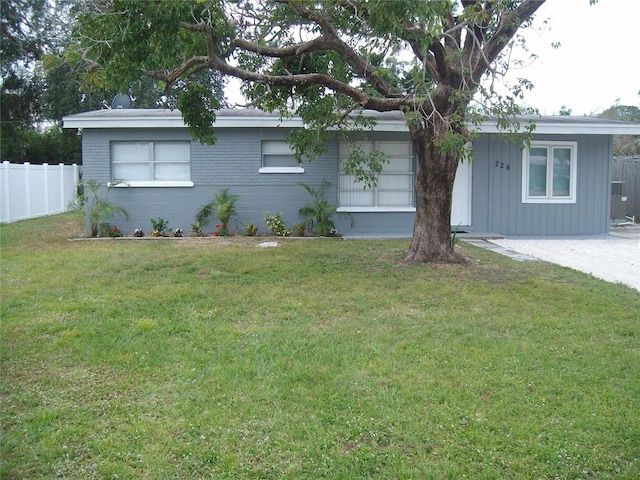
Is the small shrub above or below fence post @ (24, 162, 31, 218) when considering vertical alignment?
below

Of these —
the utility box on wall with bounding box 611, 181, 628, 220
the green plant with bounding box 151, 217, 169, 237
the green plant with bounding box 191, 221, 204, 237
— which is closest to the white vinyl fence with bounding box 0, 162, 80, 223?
the green plant with bounding box 151, 217, 169, 237

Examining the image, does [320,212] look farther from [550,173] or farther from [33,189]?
[33,189]

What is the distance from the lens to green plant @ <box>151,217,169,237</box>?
13297 mm

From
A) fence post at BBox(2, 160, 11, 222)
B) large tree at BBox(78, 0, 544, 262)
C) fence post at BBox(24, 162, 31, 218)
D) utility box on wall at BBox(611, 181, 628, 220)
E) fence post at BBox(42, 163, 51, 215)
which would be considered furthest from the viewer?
fence post at BBox(42, 163, 51, 215)

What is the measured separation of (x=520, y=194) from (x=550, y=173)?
905 millimetres

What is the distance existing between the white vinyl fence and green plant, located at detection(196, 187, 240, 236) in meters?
6.58

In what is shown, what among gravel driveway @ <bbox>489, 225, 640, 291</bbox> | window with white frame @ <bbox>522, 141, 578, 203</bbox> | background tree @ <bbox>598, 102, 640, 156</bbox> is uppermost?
background tree @ <bbox>598, 102, 640, 156</bbox>

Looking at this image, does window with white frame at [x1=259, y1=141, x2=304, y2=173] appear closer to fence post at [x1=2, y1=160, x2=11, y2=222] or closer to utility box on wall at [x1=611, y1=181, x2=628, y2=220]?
fence post at [x1=2, y1=160, x2=11, y2=222]

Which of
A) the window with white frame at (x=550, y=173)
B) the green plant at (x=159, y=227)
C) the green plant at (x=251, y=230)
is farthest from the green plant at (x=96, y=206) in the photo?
the window with white frame at (x=550, y=173)

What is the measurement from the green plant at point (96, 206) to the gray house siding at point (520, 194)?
840cm

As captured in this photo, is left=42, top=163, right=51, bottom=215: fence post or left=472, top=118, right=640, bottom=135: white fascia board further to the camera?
left=42, top=163, right=51, bottom=215: fence post

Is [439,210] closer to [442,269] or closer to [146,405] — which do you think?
[442,269]

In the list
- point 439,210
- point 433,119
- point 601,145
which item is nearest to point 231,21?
point 433,119

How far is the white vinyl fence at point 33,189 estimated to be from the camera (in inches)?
652
